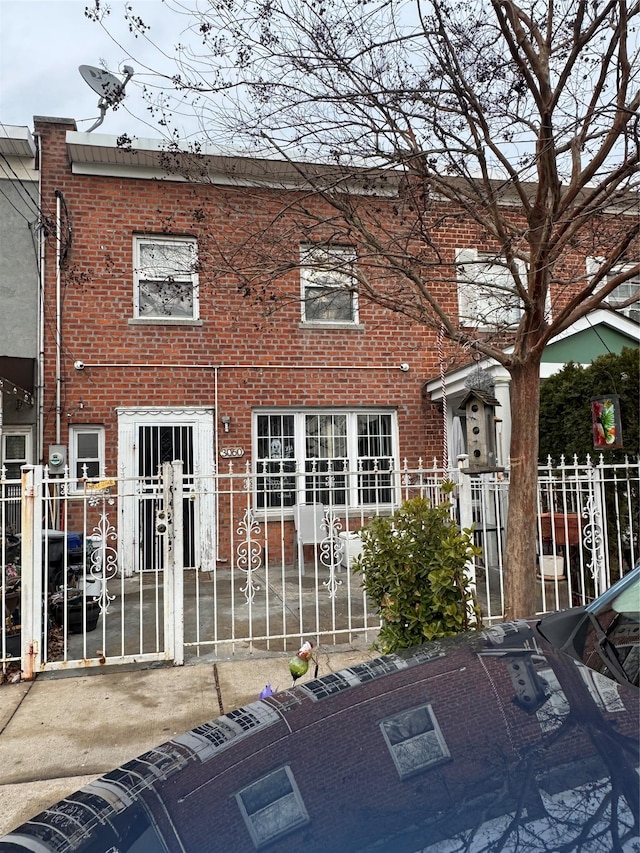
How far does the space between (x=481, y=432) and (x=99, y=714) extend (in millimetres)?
3702

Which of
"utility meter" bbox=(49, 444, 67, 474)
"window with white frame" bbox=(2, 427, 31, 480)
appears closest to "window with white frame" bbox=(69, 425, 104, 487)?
"utility meter" bbox=(49, 444, 67, 474)

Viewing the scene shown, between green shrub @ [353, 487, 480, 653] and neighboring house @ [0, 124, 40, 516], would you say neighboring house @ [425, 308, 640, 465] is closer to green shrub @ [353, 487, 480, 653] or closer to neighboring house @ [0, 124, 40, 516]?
green shrub @ [353, 487, 480, 653]

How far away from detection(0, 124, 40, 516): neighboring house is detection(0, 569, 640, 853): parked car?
8246 mm

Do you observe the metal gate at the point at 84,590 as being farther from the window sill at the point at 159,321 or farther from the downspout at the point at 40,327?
the window sill at the point at 159,321

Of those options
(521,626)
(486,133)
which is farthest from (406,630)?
(486,133)

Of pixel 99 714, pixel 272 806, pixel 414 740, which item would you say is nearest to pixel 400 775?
pixel 414 740

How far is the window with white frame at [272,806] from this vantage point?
1.22 meters

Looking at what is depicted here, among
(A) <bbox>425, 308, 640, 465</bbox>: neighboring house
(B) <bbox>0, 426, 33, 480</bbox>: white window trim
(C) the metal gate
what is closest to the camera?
(C) the metal gate

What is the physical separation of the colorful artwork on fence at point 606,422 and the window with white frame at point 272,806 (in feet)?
18.6

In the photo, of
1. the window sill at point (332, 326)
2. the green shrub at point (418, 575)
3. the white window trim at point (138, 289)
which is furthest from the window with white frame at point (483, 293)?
the white window trim at point (138, 289)

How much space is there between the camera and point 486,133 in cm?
410

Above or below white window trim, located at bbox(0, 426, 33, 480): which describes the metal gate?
below

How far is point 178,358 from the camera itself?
9.43 metres

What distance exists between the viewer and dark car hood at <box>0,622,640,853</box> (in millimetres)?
1128
